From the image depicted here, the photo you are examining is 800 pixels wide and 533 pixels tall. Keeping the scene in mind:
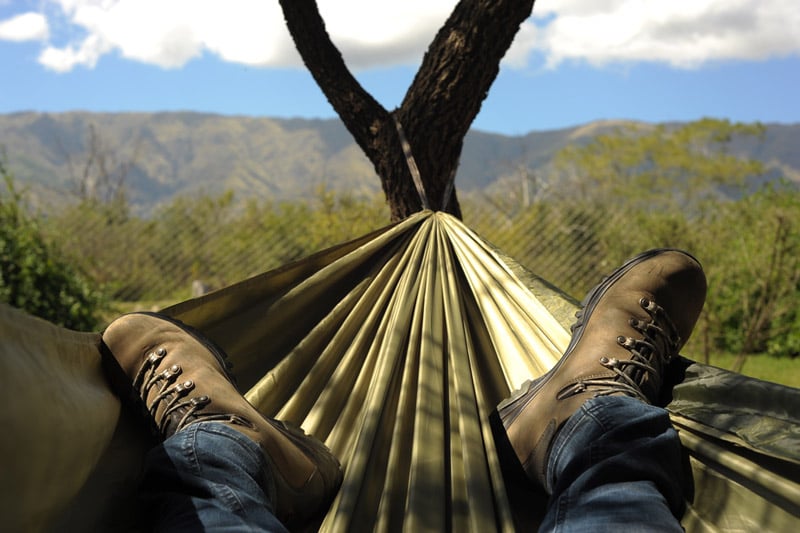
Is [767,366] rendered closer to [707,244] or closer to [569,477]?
[707,244]

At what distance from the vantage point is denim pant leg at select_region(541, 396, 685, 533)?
1061 mm

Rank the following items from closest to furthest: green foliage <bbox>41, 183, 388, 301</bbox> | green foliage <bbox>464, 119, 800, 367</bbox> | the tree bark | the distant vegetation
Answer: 1. the tree bark
2. green foliage <bbox>464, 119, 800, 367</bbox>
3. the distant vegetation
4. green foliage <bbox>41, 183, 388, 301</bbox>

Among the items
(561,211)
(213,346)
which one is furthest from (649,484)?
(561,211)

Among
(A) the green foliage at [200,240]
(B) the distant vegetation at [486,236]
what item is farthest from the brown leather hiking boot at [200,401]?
(A) the green foliage at [200,240]

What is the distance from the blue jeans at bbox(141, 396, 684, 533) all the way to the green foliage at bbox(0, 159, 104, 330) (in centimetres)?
363

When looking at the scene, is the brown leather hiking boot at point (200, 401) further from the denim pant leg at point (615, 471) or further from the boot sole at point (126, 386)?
the denim pant leg at point (615, 471)

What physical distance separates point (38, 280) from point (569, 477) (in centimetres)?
421

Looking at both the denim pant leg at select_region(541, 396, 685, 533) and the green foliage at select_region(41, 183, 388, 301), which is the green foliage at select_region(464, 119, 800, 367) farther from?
the denim pant leg at select_region(541, 396, 685, 533)

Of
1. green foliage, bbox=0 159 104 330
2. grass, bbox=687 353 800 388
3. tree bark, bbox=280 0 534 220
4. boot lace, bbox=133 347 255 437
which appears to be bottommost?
grass, bbox=687 353 800 388

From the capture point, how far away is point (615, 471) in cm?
113

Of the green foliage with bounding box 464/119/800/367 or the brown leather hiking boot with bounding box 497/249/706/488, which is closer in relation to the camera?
the brown leather hiking boot with bounding box 497/249/706/488

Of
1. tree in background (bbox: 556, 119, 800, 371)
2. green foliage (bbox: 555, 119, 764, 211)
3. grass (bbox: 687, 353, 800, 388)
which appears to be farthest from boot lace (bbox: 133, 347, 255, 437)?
green foliage (bbox: 555, 119, 764, 211)

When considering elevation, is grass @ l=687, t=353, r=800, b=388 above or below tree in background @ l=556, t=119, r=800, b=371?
below

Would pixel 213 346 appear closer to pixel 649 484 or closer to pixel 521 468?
pixel 521 468
